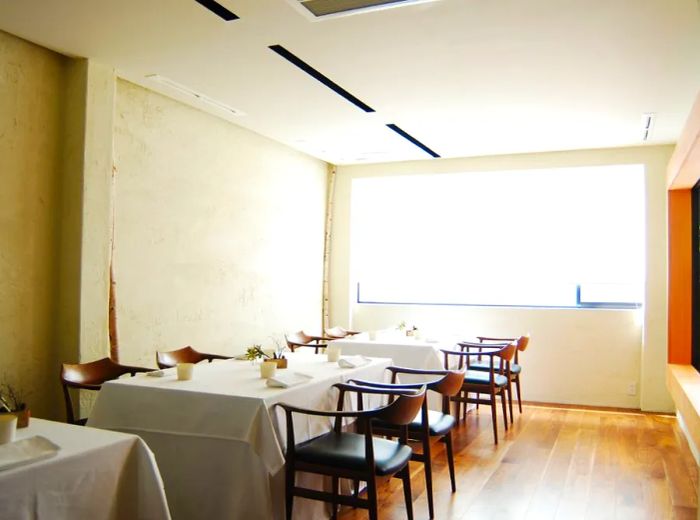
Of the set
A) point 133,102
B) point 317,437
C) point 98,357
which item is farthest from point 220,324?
point 317,437

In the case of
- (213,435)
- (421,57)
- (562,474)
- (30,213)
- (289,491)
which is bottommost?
(562,474)

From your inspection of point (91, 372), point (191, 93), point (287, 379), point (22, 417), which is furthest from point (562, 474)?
point (191, 93)

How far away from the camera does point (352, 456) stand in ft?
10.1

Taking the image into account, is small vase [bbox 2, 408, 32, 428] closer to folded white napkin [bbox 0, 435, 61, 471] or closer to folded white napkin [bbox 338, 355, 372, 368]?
folded white napkin [bbox 0, 435, 61, 471]

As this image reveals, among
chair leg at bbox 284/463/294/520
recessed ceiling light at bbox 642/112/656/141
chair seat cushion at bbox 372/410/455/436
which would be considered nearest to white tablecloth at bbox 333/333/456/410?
chair seat cushion at bbox 372/410/455/436

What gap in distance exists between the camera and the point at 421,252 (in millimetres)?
8453

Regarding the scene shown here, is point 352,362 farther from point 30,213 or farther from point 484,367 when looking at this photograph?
point 484,367

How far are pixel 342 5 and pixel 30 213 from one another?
2517 millimetres

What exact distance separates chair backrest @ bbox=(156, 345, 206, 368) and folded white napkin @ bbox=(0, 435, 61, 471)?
2.36 meters

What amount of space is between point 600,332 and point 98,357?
5.26 metres

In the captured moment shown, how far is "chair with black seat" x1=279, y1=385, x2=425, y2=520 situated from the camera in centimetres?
299

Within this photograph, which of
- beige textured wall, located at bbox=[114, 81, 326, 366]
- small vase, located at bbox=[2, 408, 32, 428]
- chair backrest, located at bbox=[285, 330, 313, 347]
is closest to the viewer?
small vase, located at bbox=[2, 408, 32, 428]

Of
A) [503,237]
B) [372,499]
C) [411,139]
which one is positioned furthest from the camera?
[503,237]

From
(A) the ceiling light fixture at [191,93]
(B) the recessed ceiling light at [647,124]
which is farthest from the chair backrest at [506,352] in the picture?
(A) the ceiling light fixture at [191,93]
